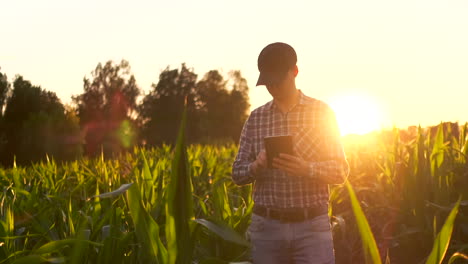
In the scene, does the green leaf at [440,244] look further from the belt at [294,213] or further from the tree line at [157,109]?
the tree line at [157,109]

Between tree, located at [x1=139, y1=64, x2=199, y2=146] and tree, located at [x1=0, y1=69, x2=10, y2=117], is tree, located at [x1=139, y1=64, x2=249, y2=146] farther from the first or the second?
tree, located at [x1=0, y1=69, x2=10, y2=117]

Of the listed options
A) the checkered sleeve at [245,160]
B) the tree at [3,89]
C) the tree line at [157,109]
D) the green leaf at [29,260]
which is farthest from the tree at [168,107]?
the green leaf at [29,260]

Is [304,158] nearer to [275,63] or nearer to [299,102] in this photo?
[299,102]

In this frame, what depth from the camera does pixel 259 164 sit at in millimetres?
2637

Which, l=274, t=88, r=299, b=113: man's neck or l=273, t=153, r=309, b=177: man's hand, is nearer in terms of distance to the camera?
l=273, t=153, r=309, b=177: man's hand

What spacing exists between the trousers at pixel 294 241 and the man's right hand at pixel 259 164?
282mm

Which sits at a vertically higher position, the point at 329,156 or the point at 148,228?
the point at 329,156

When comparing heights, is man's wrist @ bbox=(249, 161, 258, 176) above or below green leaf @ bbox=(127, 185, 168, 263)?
above

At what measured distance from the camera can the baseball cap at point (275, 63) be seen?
2.60m

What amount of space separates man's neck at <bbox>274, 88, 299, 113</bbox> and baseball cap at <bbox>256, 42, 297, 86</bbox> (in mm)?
165

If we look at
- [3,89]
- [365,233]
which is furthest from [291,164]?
[3,89]

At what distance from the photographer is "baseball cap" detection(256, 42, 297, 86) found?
260 cm

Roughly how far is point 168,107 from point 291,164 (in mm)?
55552

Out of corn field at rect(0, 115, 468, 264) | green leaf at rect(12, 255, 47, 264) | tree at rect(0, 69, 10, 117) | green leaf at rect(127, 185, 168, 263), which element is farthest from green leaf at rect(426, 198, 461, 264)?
tree at rect(0, 69, 10, 117)
